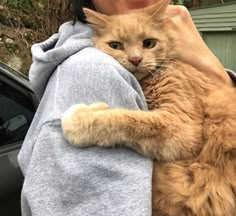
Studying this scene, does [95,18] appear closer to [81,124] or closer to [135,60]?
[135,60]

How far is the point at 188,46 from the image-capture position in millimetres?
2293

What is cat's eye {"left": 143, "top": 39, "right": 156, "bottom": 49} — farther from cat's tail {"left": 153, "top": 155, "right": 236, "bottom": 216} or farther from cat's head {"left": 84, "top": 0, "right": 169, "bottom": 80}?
cat's tail {"left": 153, "top": 155, "right": 236, "bottom": 216}

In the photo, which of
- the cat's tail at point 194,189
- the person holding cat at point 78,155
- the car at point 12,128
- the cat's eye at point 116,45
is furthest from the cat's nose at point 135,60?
the car at point 12,128

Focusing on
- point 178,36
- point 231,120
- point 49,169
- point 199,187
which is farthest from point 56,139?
point 178,36

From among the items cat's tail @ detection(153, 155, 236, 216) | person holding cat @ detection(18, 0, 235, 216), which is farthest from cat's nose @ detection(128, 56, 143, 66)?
cat's tail @ detection(153, 155, 236, 216)

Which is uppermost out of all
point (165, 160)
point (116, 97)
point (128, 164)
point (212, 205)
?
point (116, 97)

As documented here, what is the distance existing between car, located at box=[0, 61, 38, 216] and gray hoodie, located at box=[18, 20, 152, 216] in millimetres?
1235

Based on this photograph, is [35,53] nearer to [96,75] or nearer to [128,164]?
[96,75]

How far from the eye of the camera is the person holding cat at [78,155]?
1.49m

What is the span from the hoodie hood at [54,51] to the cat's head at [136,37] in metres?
0.12

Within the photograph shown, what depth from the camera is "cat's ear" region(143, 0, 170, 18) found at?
2.25 m

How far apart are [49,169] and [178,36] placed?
111cm

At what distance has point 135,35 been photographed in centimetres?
224

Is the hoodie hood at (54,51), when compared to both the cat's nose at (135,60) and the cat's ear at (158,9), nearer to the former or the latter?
the cat's nose at (135,60)
